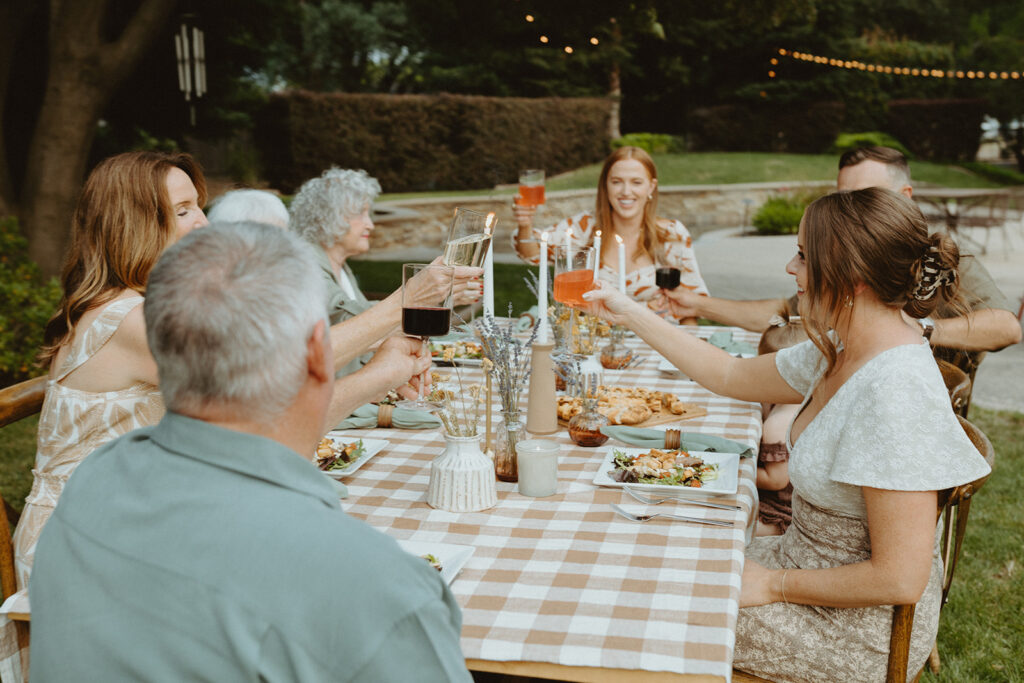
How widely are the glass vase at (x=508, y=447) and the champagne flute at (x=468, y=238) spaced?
0.41m

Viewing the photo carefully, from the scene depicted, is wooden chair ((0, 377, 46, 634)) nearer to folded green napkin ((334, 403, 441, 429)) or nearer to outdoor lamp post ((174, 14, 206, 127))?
folded green napkin ((334, 403, 441, 429))

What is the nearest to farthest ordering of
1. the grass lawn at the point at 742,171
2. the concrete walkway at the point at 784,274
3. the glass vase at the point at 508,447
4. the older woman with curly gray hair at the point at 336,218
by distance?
the glass vase at the point at 508,447
the older woman with curly gray hair at the point at 336,218
the concrete walkway at the point at 784,274
the grass lawn at the point at 742,171

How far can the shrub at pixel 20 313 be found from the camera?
18.5 feet

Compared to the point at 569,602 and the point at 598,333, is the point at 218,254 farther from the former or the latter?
the point at 598,333

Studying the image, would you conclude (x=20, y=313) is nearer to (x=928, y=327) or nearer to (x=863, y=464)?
(x=928, y=327)

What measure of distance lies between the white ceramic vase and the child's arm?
4.23 ft

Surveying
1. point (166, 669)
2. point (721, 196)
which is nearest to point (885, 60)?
point (721, 196)

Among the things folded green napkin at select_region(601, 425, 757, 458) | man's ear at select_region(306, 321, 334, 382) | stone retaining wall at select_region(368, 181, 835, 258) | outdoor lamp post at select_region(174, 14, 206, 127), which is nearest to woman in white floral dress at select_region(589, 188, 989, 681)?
folded green napkin at select_region(601, 425, 757, 458)

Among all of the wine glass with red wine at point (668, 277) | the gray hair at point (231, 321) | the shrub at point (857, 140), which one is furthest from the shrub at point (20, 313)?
the shrub at point (857, 140)

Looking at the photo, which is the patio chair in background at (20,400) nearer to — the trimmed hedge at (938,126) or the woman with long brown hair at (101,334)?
the woman with long brown hair at (101,334)

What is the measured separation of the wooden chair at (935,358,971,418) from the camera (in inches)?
107

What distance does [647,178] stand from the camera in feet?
15.2

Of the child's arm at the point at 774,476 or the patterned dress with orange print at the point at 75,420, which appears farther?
the child's arm at the point at 774,476

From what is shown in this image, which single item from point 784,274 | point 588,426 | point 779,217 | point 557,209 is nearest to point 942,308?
point 588,426
